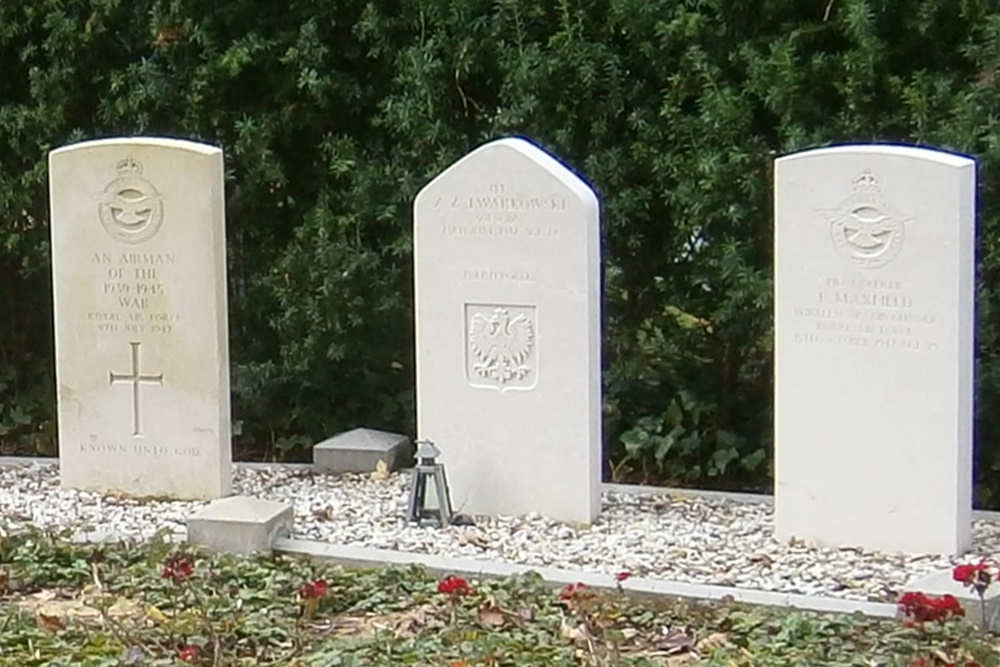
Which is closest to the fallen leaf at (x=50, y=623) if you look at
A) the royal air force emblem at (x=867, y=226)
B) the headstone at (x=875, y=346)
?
the headstone at (x=875, y=346)

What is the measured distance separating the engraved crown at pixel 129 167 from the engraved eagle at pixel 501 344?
147cm

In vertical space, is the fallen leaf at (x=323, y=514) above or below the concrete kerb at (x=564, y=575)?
above

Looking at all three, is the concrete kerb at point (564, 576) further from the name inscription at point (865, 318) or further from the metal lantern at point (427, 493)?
the name inscription at point (865, 318)

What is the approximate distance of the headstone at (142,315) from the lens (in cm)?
724

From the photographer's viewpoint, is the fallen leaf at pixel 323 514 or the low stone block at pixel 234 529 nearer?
the low stone block at pixel 234 529

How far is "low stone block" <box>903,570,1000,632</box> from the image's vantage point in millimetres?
5418

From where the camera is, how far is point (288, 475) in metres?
8.01

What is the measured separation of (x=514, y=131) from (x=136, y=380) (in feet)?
6.57

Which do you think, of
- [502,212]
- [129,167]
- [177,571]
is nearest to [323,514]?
[502,212]

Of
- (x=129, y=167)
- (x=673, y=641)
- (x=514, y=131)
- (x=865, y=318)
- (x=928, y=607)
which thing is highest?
(x=514, y=131)

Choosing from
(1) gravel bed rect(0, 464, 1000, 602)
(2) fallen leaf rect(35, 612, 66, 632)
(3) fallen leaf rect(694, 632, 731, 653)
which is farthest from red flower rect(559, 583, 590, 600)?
(2) fallen leaf rect(35, 612, 66, 632)

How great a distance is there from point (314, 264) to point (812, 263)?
2.82 metres

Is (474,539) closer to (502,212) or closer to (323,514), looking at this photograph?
(323,514)

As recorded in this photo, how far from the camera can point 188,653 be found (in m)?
4.93
